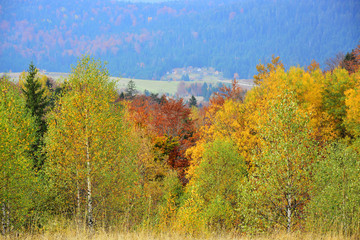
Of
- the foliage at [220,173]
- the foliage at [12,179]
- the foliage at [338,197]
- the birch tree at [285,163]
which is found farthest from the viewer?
the foliage at [220,173]

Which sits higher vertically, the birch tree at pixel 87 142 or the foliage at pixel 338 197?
the birch tree at pixel 87 142

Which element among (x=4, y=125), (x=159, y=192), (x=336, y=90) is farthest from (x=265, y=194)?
(x=336, y=90)

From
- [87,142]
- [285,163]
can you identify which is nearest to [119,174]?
[87,142]

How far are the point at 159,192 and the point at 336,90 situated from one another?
32733 mm

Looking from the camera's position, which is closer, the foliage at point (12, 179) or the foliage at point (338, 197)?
the foliage at point (12, 179)

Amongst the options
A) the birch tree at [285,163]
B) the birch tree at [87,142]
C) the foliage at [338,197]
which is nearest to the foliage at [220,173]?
the foliage at [338,197]

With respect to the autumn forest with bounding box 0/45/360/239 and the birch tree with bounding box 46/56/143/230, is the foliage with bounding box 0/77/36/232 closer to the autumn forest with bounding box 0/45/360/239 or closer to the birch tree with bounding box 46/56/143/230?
the autumn forest with bounding box 0/45/360/239

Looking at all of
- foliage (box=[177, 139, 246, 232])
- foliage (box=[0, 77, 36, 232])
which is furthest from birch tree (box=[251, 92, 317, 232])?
foliage (box=[0, 77, 36, 232])

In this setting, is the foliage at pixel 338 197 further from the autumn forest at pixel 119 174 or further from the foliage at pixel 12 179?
the foliage at pixel 12 179

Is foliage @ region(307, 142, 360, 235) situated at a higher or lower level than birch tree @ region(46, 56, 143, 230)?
lower

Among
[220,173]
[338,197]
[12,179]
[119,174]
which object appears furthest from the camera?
[220,173]

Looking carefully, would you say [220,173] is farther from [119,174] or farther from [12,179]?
[12,179]

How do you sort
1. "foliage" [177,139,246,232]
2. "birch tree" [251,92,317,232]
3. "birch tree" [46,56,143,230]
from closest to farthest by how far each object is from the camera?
"birch tree" [251,92,317,232] → "birch tree" [46,56,143,230] → "foliage" [177,139,246,232]

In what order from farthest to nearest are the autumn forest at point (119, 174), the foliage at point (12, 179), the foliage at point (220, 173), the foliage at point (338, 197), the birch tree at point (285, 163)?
the foliage at point (220, 173), the foliage at point (338, 197), the foliage at point (12, 179), the autumn forest at point (119, 174), the birch tree at point (285, 163)
